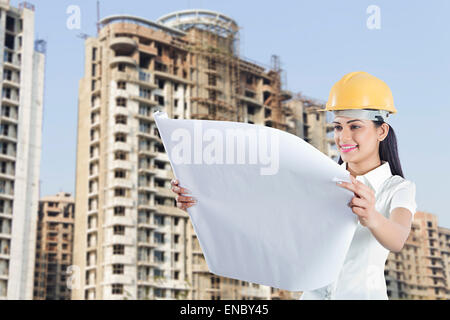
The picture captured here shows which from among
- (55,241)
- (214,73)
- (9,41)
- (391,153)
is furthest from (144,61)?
(391,153)

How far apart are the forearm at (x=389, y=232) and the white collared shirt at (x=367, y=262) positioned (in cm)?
10

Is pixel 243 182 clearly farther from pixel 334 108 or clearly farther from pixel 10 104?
pixel 10 104

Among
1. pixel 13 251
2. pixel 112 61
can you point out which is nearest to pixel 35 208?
pixel 13 251

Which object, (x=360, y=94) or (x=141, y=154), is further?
(x=141, y=154)

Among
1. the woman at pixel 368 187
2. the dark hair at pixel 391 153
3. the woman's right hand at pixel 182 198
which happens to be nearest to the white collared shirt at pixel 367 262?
the woman at pixel 368 187

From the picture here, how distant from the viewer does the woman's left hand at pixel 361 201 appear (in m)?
1.74

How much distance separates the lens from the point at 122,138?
47562 mm

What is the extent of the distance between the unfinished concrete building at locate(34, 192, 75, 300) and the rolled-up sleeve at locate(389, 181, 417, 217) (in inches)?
2456

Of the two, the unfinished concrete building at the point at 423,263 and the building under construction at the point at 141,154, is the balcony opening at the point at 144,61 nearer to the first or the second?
the building under construction at the point at 141,154

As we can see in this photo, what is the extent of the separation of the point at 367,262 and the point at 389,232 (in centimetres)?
17

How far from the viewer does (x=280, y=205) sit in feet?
5.77

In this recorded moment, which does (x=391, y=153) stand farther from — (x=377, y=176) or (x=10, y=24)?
(x=10, y=24)

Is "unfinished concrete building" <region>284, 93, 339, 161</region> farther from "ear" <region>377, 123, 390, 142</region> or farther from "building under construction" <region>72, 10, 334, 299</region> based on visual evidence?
"ear" <region>377, 123, 390, 142</region>

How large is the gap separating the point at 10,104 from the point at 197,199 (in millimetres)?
47684
